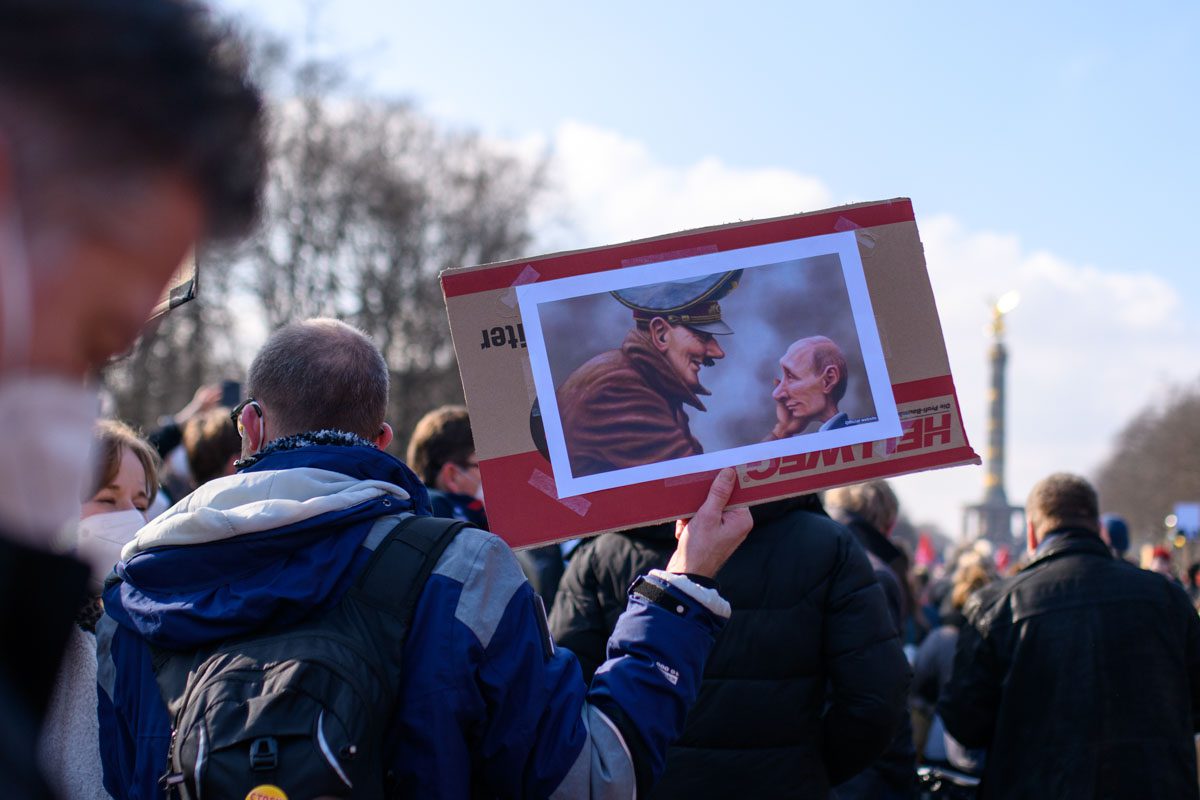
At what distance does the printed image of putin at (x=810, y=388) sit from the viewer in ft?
8.70

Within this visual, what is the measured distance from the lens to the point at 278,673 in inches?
78.0

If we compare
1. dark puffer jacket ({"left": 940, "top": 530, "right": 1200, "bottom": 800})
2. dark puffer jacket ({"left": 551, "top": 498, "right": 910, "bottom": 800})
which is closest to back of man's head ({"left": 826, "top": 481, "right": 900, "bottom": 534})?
dark puffer jacket ({"left": 940, "top": 530, "right": 1200, "bottom": 800})

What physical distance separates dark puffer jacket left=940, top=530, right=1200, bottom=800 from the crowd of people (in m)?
0.01

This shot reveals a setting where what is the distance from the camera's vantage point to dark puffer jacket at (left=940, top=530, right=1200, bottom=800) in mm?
4363

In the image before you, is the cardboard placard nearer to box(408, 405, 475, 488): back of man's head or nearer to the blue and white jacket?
the blue and white jacket

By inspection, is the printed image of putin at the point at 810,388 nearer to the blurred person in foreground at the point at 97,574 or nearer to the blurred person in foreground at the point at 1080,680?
the blurred person in foreground at the point at 97,574

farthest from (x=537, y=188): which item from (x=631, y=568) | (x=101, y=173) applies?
(x=101, y=173)

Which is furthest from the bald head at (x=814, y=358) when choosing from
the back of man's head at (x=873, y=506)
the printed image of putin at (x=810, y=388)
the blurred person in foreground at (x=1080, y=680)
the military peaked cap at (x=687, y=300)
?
the back of man's head at (x=873, y=506)

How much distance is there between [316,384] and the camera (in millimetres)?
2412

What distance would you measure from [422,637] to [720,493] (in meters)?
0.76

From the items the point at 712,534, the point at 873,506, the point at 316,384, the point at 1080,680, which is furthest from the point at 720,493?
the point at 873,506

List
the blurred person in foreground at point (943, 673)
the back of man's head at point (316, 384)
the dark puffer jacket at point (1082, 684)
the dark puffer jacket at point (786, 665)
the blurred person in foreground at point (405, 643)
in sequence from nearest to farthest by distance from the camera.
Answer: the blurred person in foreground at point (405, 643) < the back of man's head at point (316, 384) < the dark puffer jacket at point (786, 665) < the dark puffer jacket at point (1082, 684) < the blurred person in foreground at point (943, 673)

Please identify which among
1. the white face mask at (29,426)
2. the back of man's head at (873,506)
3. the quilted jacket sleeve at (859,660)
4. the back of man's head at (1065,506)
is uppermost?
the white face mask at (29,426)

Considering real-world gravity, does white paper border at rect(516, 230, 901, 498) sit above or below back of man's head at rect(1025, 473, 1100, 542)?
above
